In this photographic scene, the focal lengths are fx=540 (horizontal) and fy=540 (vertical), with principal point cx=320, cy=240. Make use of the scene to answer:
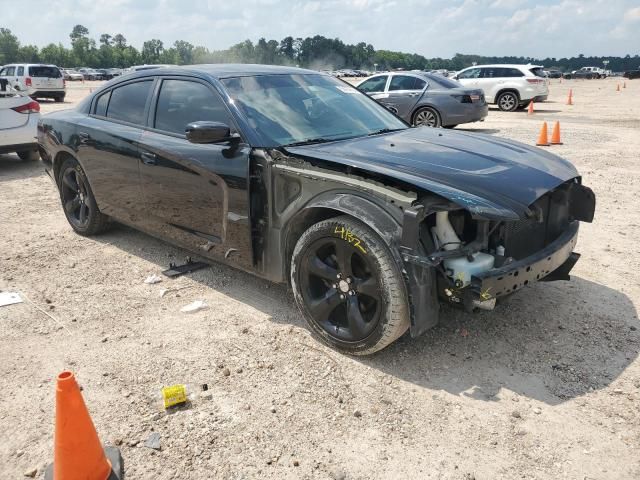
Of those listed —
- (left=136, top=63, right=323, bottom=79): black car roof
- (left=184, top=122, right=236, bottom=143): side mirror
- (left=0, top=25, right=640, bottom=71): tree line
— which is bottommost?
(left=184, top=122, right=236, bottom=143): side mirror

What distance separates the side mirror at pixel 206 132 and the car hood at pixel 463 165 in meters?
0.46

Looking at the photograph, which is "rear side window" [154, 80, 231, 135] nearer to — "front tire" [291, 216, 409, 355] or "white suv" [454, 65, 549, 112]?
"front tire" [291, 216, 409, 355]

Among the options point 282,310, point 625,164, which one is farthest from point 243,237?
point 625,164

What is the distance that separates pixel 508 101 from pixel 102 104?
1676 centimetres

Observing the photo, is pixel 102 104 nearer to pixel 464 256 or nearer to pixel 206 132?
pixel 206 132

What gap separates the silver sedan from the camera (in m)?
12.4

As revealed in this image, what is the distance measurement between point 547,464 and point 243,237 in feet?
7.36

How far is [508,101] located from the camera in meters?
19.0

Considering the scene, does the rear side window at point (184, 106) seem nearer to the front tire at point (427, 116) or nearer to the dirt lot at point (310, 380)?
the dirt lot at point (310, 380)

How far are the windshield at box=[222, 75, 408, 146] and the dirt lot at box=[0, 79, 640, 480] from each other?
1266 mm

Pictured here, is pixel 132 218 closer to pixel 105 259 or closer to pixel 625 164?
pixel 105 259

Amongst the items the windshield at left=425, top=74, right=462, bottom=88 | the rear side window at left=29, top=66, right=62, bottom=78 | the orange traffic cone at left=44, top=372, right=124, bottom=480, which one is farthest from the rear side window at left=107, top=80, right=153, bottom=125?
the rear side window at left=29, top=66, right=62, bottom=78

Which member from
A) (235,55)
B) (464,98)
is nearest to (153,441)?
(464,98)

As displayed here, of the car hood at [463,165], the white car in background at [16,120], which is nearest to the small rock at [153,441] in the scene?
the car hood at [463,165]
